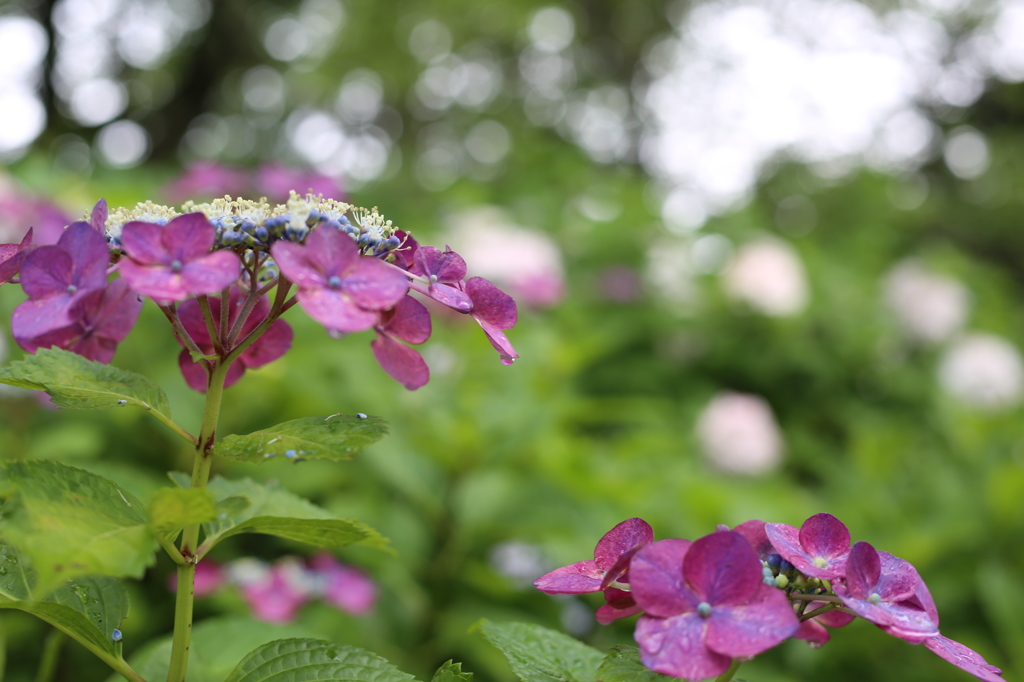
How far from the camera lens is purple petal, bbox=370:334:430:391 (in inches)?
26.9

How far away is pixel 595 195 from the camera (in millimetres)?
4363

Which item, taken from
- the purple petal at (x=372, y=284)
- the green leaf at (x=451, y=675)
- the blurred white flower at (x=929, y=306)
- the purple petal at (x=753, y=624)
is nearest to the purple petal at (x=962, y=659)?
the purple petal at (x=753, y=624)

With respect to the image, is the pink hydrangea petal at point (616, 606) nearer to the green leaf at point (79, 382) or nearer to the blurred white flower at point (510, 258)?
the green leaf at point (79, 382)

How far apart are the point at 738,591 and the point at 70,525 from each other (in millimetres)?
467

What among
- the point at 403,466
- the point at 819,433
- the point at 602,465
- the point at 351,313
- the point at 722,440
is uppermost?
the point at 351,313

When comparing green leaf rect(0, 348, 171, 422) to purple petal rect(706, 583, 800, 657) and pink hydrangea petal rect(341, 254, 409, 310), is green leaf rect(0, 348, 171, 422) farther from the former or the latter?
purple petal rect(706, 583, 800, 657)

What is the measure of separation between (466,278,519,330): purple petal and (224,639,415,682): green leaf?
0.32 metres

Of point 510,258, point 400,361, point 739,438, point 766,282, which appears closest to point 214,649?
point 400,361

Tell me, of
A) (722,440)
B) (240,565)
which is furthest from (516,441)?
(722,440)

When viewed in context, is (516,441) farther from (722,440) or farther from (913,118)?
(913,118)

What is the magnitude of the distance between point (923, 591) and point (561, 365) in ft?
6.25

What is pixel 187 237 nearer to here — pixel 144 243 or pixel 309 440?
pixel 144 243

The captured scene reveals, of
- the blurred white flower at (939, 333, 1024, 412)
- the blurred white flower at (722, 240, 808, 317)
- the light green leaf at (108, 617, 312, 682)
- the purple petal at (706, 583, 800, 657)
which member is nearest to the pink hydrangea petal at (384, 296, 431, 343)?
the purple petal at (706, 583, 800, 657)

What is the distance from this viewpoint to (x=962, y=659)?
555 millimetres
